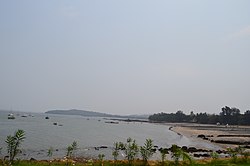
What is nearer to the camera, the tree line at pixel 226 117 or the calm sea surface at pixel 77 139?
the calm sea surface at pixel 77 139

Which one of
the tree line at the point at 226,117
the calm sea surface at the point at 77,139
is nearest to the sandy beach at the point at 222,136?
the calm sea surface at the point at 77,139

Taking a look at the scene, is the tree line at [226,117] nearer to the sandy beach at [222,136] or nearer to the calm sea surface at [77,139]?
the sandy beach at [222,136]

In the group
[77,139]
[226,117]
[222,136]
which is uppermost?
[226,117]

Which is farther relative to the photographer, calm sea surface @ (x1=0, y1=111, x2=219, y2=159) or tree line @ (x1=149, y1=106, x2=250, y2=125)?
tree line @ (x1=149, y1=106, x2=250, y2=125)

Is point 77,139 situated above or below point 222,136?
below

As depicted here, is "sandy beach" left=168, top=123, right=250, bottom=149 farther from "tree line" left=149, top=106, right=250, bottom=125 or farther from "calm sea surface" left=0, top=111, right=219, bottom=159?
"tree line" left=149, top=106, right=250, bottom=125

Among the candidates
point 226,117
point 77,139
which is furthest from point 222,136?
point 226,117

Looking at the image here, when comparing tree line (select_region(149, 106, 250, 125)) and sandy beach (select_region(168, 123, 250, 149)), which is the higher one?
tree line (select_region(149, 106, 250, 125))

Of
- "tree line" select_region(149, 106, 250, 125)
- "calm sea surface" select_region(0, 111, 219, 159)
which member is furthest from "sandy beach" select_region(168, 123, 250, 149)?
"tree line" select_region(149, 106, 250, 125)

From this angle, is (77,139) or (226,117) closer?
(77,139)

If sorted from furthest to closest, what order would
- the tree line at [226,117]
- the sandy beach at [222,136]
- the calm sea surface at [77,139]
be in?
1. the tree line at [226,117]
2. the sandy beach at [222,136]
3. the calm sea surface at [77,139]

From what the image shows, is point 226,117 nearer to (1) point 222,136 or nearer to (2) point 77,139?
(1) point 222,136

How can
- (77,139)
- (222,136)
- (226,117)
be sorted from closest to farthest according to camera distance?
(77,139) < (222,136) < (226,117)

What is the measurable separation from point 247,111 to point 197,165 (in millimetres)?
131770
